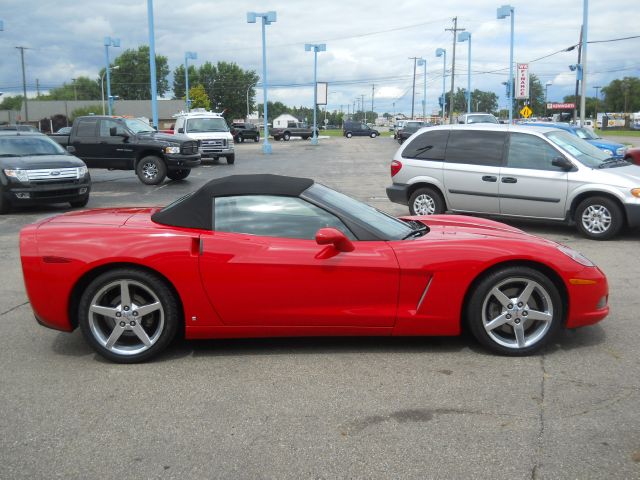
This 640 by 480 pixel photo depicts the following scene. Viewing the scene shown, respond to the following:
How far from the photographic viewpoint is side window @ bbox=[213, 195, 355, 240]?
14.8 feet

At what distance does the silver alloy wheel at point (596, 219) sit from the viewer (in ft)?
29.5

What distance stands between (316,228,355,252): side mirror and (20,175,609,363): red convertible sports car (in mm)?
13

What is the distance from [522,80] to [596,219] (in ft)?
94.1

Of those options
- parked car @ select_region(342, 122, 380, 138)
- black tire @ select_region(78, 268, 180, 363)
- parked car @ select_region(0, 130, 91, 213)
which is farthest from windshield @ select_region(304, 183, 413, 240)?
parked car @ select_region(342, 122, 380, 138)

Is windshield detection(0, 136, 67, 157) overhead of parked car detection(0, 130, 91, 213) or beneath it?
overhead

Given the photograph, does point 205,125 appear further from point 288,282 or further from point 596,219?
point 288,282

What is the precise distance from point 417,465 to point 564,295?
6.68 ft

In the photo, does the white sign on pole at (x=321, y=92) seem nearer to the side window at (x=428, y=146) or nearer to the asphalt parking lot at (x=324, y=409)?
the side window at (x=428, y=146)

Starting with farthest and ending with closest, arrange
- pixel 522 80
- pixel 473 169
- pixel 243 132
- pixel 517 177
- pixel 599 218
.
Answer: pixel 243 132
pixel 522 80
pixel 473 169
pixel 517 177
pixel 599 218

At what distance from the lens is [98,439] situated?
3.39 metres

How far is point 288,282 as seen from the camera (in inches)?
171

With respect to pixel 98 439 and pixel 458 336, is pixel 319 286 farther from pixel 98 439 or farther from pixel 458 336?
pixel 98 439

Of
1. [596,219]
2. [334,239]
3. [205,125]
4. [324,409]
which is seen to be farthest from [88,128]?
[324,409]

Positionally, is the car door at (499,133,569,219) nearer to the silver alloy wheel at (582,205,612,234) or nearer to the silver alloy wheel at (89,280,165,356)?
the silver alloy wheel at (582,205,612,234)
